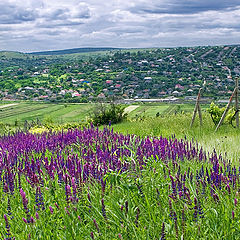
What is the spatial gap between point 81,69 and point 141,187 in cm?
12353

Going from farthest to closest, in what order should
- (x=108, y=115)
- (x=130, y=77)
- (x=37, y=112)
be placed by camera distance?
1. (x=130, y=77)
2. (x=37, y=112)
3. (x=108, y=115)

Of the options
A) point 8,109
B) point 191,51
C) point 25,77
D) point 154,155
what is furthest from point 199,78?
point 154,155

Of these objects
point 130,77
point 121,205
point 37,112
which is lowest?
point 37,112

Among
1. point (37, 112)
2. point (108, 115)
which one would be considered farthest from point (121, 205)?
point (37, 112)

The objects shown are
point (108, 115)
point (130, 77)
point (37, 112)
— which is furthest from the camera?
point (130, 77)

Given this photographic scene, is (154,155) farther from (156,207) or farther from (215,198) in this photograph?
(215,198)

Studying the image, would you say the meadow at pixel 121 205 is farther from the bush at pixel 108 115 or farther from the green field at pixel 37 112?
the green field at pixel 37 112

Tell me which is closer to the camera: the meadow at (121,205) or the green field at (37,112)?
the meadow at (121,205)

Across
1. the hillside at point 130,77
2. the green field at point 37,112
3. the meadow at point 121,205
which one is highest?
the meadow at point 121,205

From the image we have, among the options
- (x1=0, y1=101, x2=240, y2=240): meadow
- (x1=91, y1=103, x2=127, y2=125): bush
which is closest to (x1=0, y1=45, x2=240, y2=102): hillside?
(x1=91, y1=103, x2=127, y2=125): bush

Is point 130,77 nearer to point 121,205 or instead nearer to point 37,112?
point 37,112

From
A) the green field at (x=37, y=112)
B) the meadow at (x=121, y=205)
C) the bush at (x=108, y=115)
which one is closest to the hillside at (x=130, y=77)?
the green field at (x=37, y=112)

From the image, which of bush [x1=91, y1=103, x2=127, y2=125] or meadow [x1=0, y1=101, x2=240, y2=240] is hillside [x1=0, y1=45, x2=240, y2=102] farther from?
meadow [x1=0, y1=101, x2=240, y2=240]

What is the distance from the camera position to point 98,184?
4.17 m
